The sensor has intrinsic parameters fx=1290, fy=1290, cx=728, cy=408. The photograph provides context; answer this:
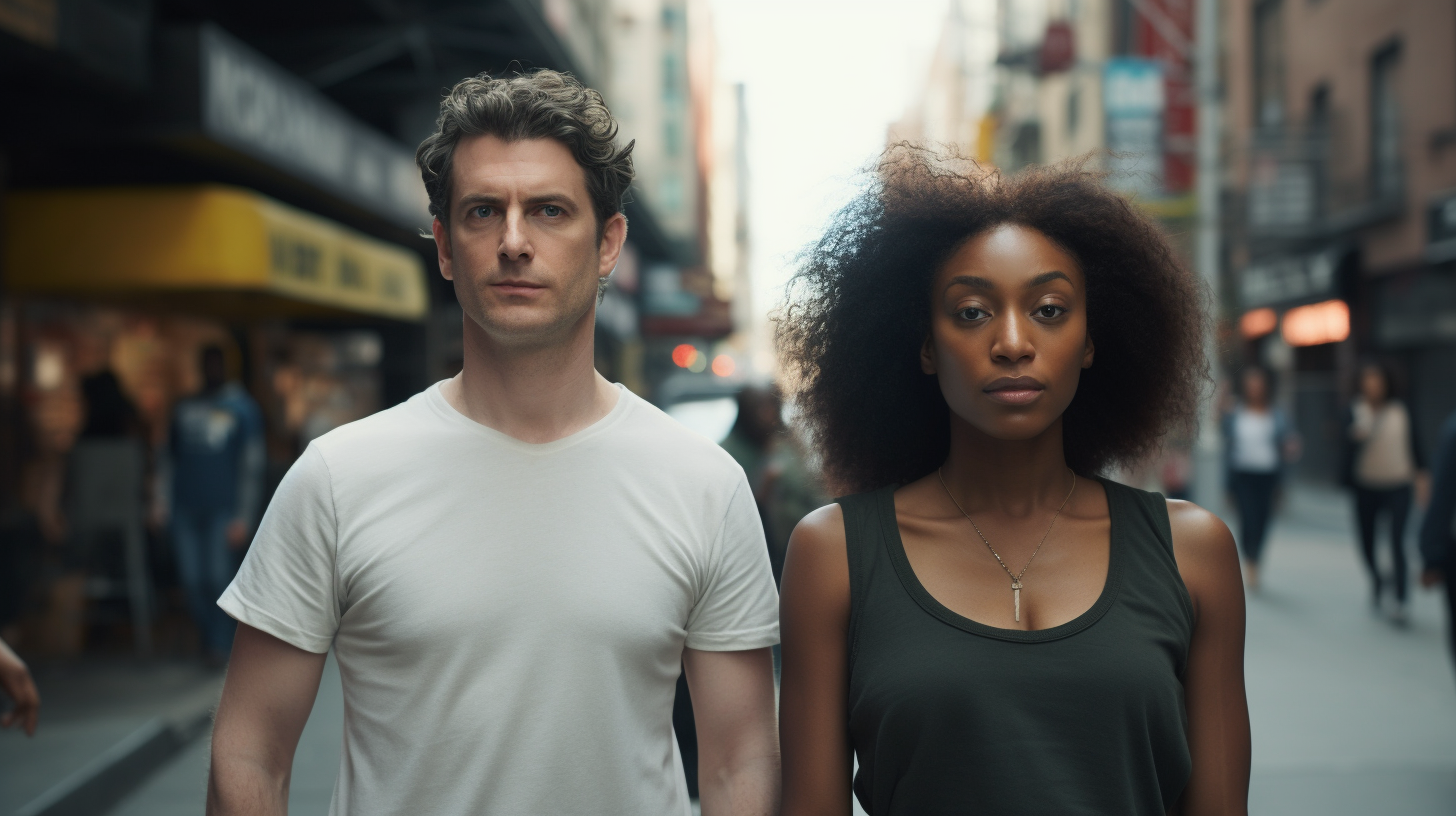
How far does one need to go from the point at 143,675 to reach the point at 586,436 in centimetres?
653

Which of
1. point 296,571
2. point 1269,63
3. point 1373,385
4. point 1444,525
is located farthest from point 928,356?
point 1269,63

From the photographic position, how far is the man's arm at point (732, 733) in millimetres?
2236

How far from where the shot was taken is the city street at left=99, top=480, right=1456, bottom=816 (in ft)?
17.6

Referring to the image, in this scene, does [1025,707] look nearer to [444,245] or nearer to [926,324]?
[926,324]

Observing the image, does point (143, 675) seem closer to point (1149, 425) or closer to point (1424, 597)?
point (1149, 425)

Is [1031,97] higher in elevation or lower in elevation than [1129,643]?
higher

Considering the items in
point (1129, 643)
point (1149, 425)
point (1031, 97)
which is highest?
point (1031, 97)

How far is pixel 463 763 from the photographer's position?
82.1 inches

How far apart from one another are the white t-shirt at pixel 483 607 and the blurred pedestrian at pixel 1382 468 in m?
9.09

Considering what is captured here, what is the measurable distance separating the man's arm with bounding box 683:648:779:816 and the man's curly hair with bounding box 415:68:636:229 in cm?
82

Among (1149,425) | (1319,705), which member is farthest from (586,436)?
(1319,705)

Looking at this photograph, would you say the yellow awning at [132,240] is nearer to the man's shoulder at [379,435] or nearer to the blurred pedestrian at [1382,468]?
the man's shoulder at [379,435]

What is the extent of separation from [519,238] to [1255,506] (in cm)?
1029

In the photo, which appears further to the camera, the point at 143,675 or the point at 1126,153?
the point at 143,675
